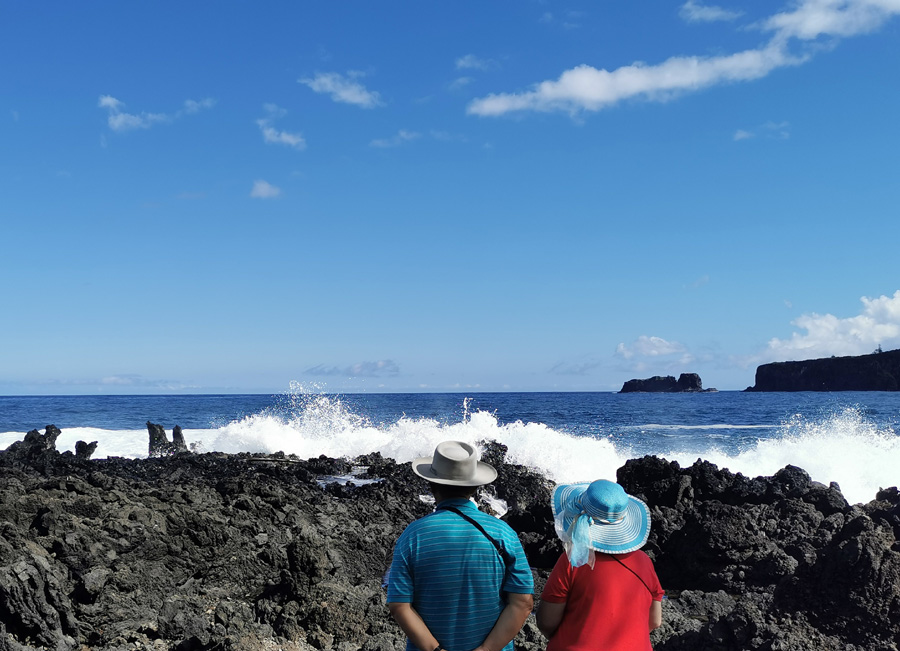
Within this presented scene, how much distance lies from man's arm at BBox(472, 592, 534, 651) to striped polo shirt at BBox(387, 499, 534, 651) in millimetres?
23

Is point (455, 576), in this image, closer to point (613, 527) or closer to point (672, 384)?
point (613, 527)

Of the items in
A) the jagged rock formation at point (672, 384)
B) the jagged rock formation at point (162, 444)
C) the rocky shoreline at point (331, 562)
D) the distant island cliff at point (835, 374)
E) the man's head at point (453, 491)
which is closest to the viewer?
the man's head at point (453, 491)

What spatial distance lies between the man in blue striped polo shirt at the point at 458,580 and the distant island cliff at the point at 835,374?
119 metres

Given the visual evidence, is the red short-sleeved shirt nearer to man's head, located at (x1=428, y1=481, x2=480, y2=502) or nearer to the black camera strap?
the black camera strap

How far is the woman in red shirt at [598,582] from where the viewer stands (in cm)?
340

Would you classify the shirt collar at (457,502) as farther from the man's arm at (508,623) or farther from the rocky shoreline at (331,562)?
the rocky shoreline at (331,562)

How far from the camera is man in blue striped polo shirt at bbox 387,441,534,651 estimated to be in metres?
3.30

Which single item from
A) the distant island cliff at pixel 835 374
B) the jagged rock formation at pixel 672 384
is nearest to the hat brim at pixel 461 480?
the distant island cliff at pixel 835 374

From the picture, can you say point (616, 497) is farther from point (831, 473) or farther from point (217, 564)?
point (831, 473)

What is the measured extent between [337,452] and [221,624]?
20346mm

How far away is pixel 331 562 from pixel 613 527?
5.28 m

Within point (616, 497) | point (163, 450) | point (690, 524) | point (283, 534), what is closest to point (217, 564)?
point (283, 534)

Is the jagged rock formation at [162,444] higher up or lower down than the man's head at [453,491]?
lower down

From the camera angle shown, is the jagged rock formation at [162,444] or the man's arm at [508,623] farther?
the jagged rock formation at [162,444]
